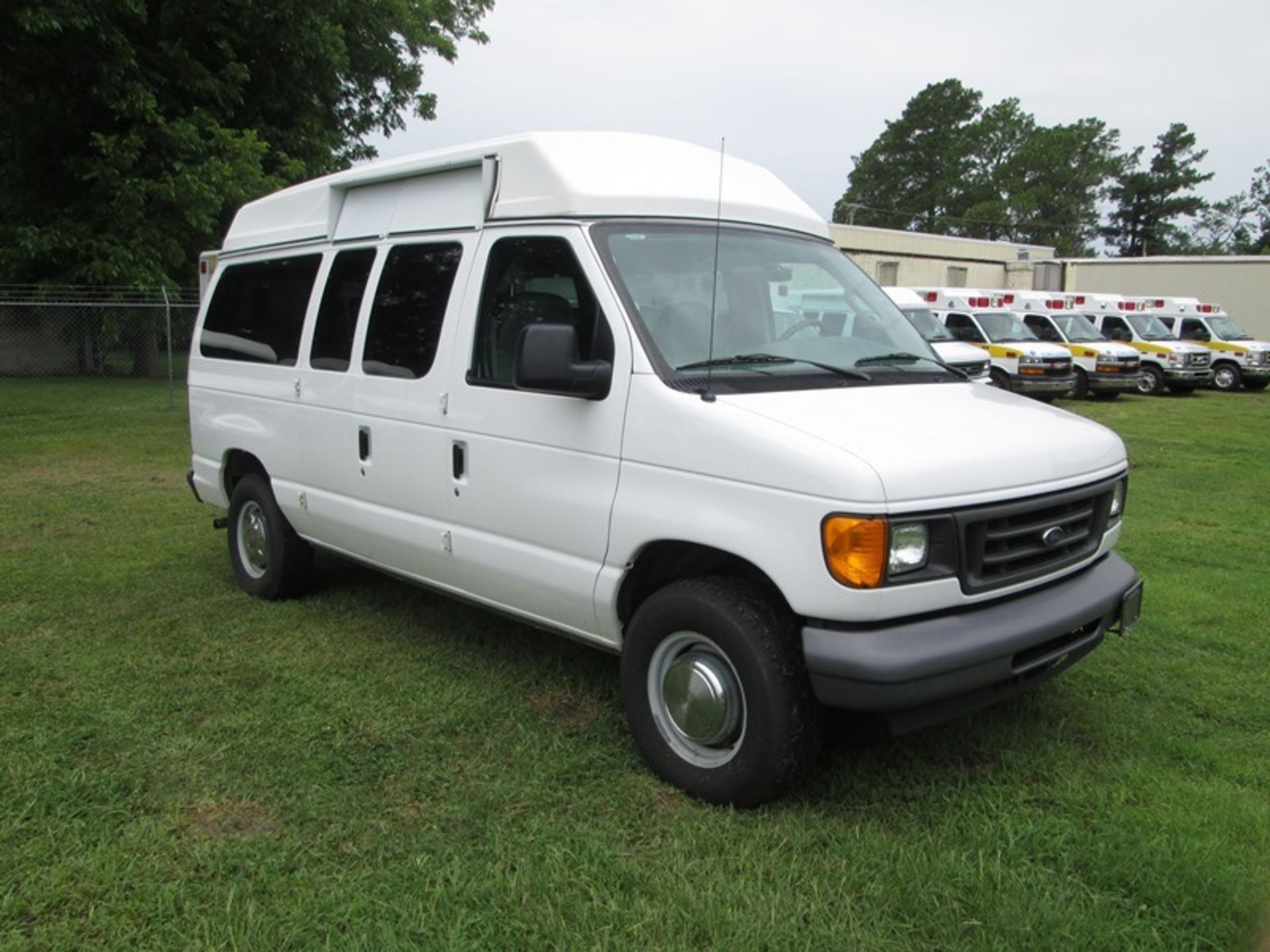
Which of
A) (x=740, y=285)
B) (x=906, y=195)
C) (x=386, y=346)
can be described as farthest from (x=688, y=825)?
(x=906, y=195)

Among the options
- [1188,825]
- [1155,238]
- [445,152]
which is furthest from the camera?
[1155,238]

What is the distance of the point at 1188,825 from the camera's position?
3285 millimetres

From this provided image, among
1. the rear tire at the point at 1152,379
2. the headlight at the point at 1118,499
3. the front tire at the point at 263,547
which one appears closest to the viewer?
the headlight at the point at 1118,499

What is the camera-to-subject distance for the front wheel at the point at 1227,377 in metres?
24.0

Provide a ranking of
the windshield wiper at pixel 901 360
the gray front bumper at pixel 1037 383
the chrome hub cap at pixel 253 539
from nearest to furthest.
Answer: the windshield wiper at pixel 901 360 < the chrome hub cap at pixel 253 539 < the gray front bumper at pixel 1037 383

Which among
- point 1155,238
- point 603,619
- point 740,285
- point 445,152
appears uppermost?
point 1155,238

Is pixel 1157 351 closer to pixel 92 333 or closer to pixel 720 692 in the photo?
pixel 720 692

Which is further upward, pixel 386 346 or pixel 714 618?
pixel 386 346

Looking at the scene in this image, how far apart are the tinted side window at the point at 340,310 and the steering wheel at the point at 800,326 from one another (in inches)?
85.1

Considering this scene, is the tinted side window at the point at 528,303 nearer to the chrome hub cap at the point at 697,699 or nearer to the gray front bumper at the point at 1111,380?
the chrome hub cap at the point at 697,699

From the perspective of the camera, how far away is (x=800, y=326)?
404cm

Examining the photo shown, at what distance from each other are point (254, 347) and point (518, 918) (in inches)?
160

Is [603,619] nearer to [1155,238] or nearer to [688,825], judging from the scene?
[688,825]

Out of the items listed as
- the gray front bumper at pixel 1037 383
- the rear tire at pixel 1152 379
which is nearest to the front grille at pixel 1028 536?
the gray front bumper at pixel 1037 383
